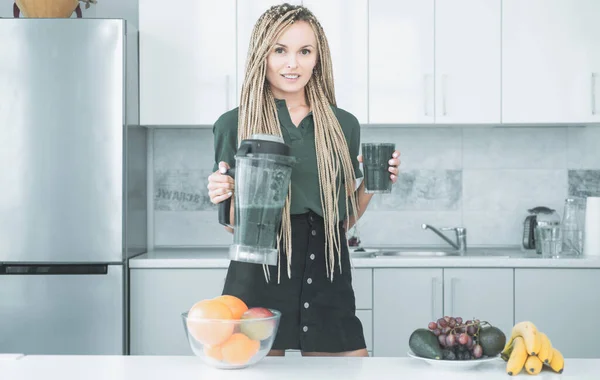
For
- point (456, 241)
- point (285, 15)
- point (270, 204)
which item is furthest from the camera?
point (456, 241)

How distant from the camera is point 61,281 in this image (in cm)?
288

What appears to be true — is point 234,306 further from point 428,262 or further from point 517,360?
point 428,262

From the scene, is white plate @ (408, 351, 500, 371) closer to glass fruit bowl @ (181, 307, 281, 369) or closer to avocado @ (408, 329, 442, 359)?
avocado @ (408, 329, 442, 359)

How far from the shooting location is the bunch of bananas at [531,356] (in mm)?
1192

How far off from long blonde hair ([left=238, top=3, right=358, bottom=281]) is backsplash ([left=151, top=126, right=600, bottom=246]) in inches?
69.8

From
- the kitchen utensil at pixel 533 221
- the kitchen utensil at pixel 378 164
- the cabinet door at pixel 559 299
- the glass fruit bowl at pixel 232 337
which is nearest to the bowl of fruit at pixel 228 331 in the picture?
the glass fruit bowl at pixel 232 337

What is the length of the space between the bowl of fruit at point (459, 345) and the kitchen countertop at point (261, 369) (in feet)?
0.07

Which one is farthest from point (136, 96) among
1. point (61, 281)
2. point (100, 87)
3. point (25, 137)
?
point (61, 281)

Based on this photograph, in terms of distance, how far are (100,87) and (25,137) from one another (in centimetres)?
37

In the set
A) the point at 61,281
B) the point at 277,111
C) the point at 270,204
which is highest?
the point at 277,111

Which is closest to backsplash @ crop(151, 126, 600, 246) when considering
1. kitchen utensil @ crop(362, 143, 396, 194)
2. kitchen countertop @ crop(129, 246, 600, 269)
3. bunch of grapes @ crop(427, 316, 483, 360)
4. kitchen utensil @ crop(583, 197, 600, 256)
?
kitchen utensil @ crop(583, 197, 600, 256)

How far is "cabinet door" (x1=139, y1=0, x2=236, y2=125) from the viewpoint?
3.13m

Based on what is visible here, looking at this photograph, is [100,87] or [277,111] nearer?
[277,111]

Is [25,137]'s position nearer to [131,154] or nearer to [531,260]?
[131,154]
